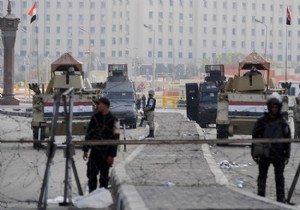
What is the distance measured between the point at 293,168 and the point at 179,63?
138m

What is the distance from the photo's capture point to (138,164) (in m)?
16.0

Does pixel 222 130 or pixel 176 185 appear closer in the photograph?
pixel 176 185

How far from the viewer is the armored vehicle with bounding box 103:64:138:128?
38594 mm

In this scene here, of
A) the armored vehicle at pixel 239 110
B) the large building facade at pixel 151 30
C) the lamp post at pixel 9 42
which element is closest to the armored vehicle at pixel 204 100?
the armored vehicle at pixel 239 110

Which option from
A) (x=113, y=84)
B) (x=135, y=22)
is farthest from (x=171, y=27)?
(x=113, y=84)

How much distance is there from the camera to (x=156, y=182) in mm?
12102

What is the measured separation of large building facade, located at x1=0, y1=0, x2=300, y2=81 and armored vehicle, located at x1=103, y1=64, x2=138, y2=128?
104m

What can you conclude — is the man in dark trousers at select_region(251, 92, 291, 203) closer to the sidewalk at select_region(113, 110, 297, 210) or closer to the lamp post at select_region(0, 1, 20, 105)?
the sidewalk at select_region(113, 110, 297, 210)

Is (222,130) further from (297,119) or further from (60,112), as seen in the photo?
(60,112)

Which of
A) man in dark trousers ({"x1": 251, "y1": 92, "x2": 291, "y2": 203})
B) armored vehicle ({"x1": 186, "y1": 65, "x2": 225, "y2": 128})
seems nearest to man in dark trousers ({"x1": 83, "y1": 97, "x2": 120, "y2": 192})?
man in dark trousers ({"x1": 251, "y1": 92, "x2": 291, "y2": 203})

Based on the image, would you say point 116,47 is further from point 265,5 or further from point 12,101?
point 12,101

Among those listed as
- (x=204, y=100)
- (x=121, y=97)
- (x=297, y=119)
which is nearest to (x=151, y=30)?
(x=121, y=97)

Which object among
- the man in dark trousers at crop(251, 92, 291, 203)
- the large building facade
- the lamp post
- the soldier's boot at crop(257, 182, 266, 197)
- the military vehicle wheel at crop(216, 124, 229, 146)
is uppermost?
the large building facade

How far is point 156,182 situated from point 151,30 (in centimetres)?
13497
